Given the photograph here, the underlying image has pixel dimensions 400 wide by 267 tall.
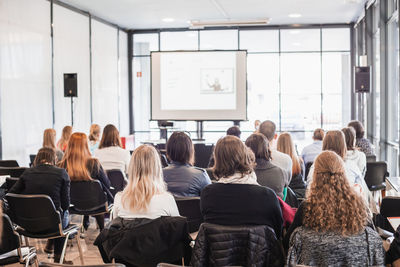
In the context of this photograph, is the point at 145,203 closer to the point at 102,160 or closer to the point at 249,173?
the point at 249,173

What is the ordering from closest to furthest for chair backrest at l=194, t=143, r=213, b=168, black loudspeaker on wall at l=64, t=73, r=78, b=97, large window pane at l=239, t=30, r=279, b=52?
black loudspeaker on wall at l=64, t=73, r=78, b=97, chair backrest at l=194, t=143, r=213, b=168, large window pane at l=239, t=30, r=279, b=52

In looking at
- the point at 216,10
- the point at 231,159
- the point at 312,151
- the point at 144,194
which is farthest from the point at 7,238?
the point at 216,10

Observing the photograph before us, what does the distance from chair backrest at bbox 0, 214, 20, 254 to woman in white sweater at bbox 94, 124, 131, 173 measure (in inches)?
104

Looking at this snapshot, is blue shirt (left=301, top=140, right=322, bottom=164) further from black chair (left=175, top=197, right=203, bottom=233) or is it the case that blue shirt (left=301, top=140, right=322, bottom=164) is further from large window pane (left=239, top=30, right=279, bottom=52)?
large window pane (left=239, top=30, right=279, bottom=52)

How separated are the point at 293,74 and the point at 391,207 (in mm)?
9649

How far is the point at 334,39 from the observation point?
12.5 metres

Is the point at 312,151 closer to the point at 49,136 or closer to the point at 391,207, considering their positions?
the point at 391,207

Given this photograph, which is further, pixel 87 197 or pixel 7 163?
pixel 7 163

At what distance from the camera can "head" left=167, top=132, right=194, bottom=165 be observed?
3.85 m

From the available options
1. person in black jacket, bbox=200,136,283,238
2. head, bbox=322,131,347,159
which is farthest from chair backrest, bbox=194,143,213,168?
person in black jacket, bbox=200,136,283,238

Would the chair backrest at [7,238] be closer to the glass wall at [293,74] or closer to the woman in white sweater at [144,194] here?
the woman in white sweater at [144,194]

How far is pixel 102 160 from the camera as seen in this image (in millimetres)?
5863

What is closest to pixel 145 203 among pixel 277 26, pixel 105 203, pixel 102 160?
pixel 105 203

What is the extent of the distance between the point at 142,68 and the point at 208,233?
10.9 m
